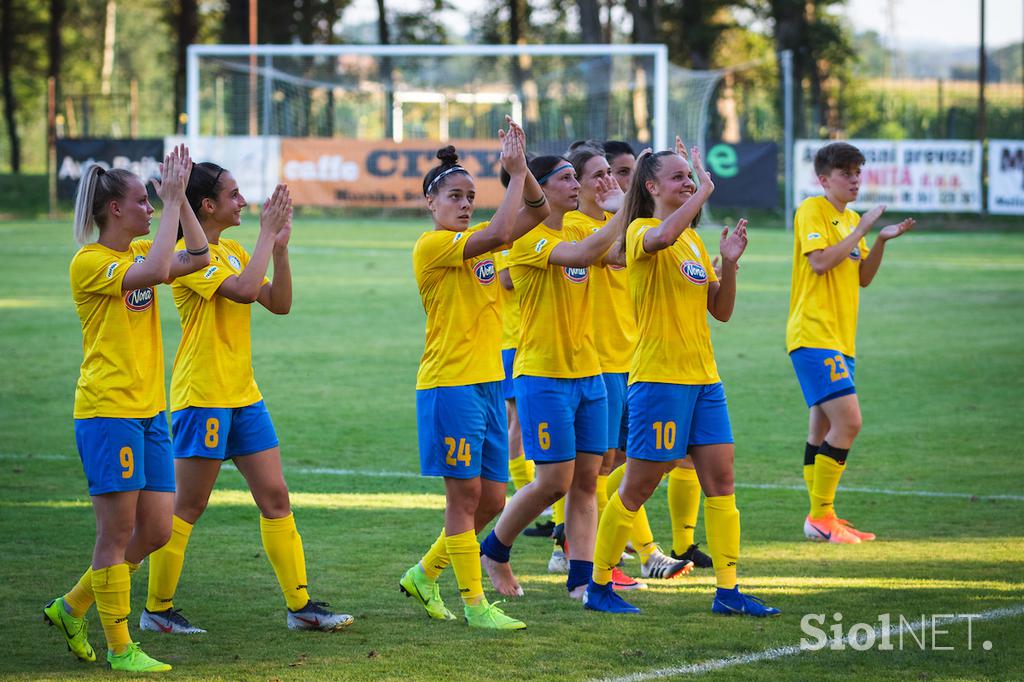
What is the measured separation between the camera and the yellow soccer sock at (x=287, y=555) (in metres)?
6.19

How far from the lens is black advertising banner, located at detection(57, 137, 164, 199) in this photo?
3562cm

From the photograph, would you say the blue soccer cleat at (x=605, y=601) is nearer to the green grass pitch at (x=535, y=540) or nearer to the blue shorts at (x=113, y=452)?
the green grass pitch at (x=535, y=540)

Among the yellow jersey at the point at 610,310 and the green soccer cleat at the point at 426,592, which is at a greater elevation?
the yellow jersey at the point at 610,310

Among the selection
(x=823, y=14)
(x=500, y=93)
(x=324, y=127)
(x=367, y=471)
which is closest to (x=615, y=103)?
(x=500, y=93)

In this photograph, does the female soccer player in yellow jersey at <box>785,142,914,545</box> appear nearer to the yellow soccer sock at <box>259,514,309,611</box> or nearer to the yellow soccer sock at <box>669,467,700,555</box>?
the yellow soccer sock at <box>669,467,700,555</box>

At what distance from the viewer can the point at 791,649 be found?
19.2 feet

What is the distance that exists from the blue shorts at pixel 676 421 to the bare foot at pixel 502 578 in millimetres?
974

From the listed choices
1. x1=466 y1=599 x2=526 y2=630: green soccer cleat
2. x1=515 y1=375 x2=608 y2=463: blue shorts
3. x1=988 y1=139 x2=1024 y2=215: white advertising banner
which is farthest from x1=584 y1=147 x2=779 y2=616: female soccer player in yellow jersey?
x1=988 y1=139 x2=1024 y2=215: white advertising banner

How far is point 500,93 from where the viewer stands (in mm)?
39375

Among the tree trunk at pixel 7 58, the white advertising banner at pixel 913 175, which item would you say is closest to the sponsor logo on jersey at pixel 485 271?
the white advertising banner at pixel 913 175

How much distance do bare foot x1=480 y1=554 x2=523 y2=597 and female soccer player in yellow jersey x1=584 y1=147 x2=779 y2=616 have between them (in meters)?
0.48

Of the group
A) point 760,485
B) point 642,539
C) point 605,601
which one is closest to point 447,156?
point 605,601

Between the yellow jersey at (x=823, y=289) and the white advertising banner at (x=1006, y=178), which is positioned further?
the white advertising banner at (x=1006, y=178)

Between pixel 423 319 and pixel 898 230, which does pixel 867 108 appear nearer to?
pixel 423 319
